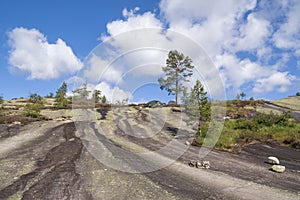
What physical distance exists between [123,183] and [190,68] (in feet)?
140

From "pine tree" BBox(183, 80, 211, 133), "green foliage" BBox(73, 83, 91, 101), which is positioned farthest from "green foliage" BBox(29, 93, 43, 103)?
"pine tree" BBox(183, 80, 211, 133)

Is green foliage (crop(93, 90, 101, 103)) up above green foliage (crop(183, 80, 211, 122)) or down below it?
above

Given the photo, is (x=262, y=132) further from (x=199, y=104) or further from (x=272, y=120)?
(x=199, y=104)

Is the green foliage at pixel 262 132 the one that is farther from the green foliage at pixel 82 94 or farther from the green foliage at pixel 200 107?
the green foliage at pixel 82 94

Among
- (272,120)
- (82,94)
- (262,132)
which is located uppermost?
(82,94)

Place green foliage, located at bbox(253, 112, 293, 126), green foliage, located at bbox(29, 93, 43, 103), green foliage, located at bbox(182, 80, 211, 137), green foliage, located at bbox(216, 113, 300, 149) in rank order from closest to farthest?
green foliage, located at bbox(216, 113, 300, 149), green foliage, located at bbox(182, 80, 211, 137), green foliage, located at bbox(253, 112, 293, 126), green foliage, located at bbox(29, 93, 43, 103)

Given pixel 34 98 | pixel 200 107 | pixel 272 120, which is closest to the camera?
pixel 200 107

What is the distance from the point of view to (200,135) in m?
18.3

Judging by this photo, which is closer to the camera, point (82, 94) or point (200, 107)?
point (200, 107)

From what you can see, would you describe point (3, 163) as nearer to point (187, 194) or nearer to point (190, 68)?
point (187, 194)

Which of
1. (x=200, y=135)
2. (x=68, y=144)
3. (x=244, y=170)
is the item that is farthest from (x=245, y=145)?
(x=68, y=144)

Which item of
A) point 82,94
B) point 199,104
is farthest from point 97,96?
point 199,104

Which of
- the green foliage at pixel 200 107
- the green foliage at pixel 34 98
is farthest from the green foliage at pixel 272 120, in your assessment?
the green foliage at pixel 34 98

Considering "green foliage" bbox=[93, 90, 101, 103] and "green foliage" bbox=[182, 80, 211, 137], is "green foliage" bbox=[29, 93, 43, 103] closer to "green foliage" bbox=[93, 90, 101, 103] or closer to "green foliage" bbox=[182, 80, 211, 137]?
"green foliage" bbox=[93, 90, 101, 103]
